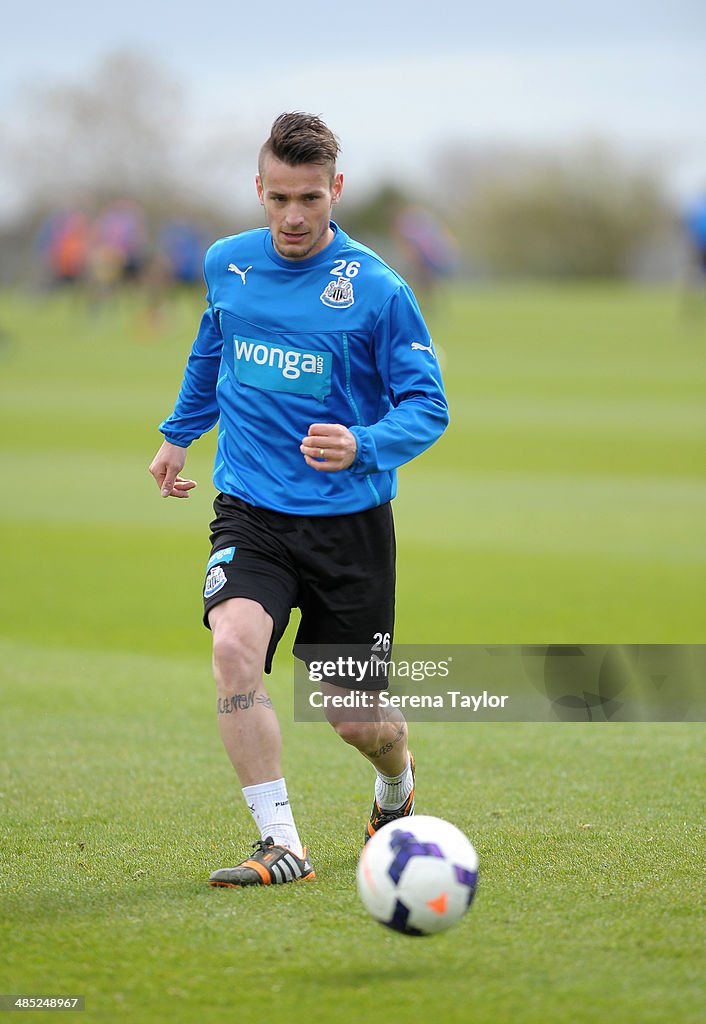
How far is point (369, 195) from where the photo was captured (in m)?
87.4

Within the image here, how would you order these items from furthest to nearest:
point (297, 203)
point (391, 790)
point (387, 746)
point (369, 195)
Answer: point (369, 195)
point (391, 790)
point (387, 746)
point (297, 203)

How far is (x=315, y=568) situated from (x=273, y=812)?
0.79 metres

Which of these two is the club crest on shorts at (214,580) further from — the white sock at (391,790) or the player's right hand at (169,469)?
the white sock at (391,790)

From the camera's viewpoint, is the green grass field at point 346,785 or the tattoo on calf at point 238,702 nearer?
the green grass field at point 346,785

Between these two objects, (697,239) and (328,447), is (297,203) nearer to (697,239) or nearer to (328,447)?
(328,447)

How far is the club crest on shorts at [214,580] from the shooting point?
14.6ft

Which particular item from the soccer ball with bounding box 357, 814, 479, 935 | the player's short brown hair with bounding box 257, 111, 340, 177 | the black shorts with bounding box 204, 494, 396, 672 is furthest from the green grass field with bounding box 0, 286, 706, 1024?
the player's short brown hair with bounding box 257, 111, 340, 177

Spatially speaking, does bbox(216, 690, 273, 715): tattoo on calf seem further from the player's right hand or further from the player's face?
the player's face

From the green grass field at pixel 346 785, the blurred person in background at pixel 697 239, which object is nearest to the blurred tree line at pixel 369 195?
the blurred person in background at pixel 697 239

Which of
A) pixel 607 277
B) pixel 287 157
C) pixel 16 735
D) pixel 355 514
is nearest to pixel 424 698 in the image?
pixel 16 735

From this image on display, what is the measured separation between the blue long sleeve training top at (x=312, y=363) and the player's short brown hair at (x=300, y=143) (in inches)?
11.6

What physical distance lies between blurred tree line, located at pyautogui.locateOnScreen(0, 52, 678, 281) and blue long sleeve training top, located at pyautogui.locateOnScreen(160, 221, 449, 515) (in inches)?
2987

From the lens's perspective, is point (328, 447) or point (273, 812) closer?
point (328, 447)

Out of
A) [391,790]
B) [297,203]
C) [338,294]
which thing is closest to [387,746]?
[391,790]
